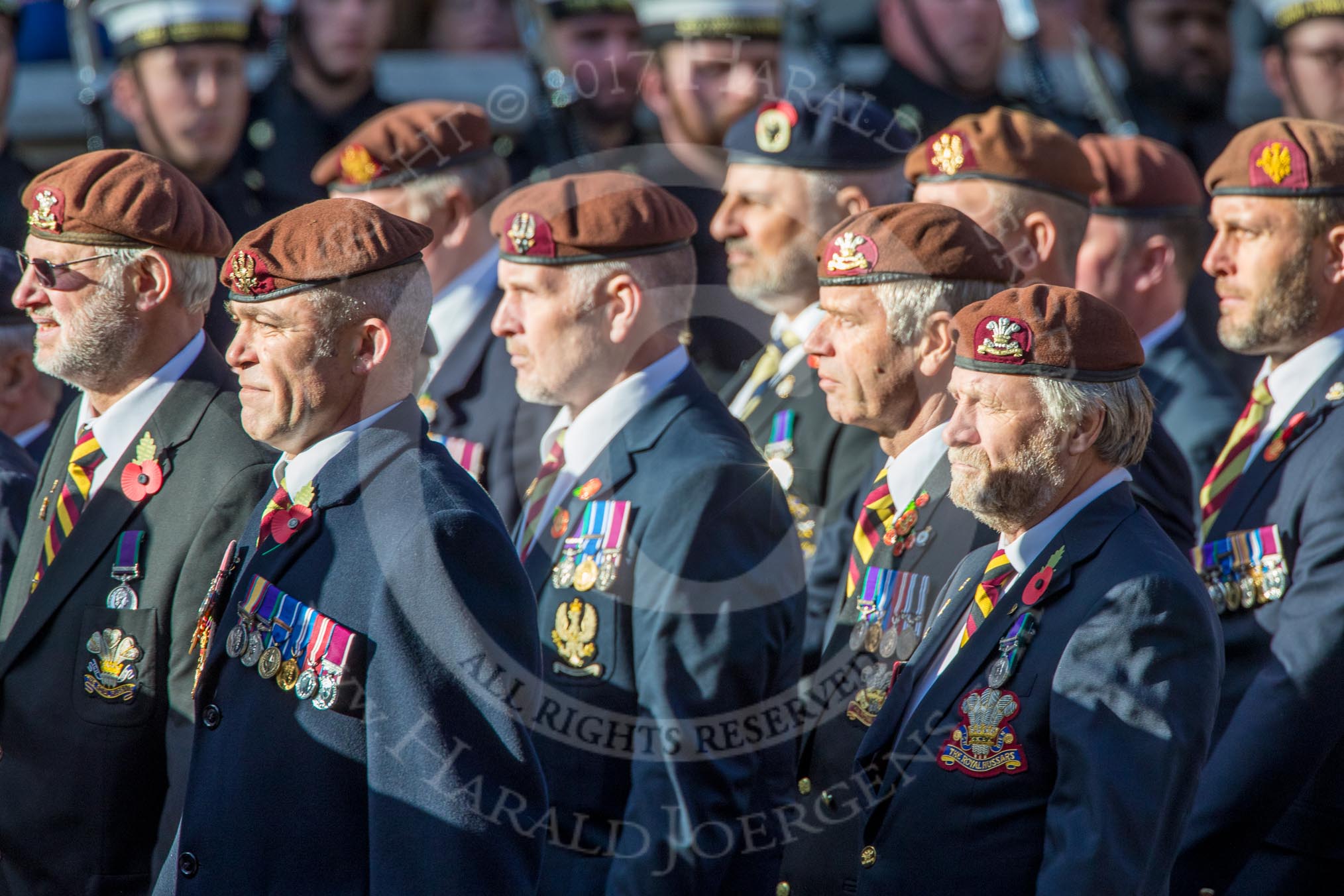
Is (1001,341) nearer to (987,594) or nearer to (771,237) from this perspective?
(987,594)

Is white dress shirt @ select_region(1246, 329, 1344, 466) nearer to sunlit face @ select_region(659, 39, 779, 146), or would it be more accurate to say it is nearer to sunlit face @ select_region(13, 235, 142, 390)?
sunlit face @ select_region(13, 235, 142, 390)

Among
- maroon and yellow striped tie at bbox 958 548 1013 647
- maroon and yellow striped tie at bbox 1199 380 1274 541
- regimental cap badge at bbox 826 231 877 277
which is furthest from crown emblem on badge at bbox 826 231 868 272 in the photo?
Answer: maroon and yellow striped tie at bbox 1199 380 1274 541

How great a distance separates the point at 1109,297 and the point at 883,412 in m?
1.89

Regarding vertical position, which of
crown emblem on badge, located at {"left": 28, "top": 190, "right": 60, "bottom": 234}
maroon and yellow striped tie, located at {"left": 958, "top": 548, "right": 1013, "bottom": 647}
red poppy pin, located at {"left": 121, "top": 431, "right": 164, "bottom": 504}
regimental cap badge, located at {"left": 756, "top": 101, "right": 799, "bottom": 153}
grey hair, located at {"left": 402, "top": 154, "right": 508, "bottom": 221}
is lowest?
maroon and yellow striped tie, located at {"left": 958, "top": 548, "right": 1013, "bottom": 647}

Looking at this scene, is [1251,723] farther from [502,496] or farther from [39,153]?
[39,153]

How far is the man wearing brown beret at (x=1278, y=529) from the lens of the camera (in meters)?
3.80

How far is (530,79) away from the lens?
8203 mm

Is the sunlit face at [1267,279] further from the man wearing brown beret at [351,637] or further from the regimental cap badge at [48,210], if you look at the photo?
the regimental cap badge at [48,210]

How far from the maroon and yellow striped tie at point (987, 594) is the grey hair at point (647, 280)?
1.21m

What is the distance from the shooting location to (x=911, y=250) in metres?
4.02

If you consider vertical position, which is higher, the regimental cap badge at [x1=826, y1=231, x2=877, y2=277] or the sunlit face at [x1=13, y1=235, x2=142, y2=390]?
the regimental cap badge at [x1=826, y1=231, x2=877, y2=277]

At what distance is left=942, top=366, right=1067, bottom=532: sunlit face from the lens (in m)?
3.34

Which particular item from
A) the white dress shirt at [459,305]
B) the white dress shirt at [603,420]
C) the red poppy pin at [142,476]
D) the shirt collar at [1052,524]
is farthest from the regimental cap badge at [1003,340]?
the white dress shirt at [459,305]

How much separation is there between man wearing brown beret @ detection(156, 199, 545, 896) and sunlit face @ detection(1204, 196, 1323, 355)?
7.38 feet
